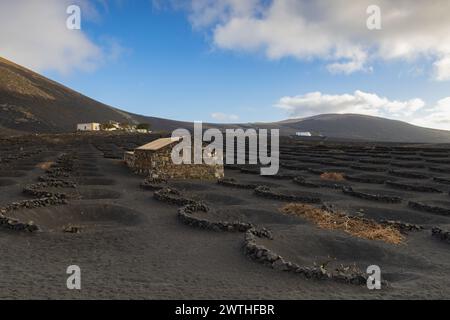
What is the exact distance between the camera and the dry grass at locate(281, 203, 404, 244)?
1616 cm

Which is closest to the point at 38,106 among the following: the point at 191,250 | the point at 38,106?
the point at 38,106

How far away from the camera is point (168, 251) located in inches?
532

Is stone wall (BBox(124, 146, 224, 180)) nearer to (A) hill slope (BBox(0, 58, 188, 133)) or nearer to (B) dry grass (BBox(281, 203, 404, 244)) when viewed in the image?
(B) dry grass (BBox(281, 203, 404, 244))

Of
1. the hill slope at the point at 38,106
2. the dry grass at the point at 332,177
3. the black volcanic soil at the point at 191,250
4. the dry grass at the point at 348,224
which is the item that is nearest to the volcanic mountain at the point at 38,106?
the hill slope at the point at 38,106

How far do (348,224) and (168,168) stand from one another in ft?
51.7

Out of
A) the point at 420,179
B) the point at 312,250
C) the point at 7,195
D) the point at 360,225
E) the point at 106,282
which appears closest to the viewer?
Answer: the point at 106,282

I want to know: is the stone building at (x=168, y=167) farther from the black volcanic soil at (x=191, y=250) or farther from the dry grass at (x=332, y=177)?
the dry grass at (x=332, y=177)

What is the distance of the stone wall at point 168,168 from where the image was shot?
3031cm

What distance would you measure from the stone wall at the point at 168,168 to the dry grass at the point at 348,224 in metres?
11.2

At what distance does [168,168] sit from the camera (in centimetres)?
3050
